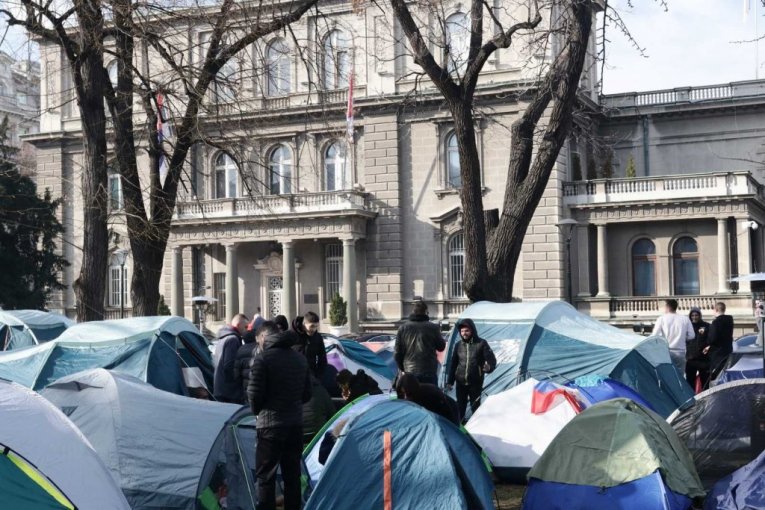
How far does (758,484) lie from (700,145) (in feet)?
113

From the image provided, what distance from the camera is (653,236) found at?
37000mm

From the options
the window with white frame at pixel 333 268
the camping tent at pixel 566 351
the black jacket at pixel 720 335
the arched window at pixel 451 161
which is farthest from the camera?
the window with white frame at pixel 333 268

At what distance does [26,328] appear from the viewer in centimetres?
2086

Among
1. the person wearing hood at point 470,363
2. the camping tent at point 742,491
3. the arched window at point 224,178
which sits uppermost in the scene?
the arched window at point 224,178

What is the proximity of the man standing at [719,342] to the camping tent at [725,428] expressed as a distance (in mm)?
6652

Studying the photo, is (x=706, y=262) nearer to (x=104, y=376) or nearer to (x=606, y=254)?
(x=606, y=254)

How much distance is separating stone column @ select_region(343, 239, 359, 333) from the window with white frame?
2113 mm

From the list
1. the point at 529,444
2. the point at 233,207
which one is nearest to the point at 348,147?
the point at 233,207

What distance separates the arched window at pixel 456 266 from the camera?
37469 millimetres

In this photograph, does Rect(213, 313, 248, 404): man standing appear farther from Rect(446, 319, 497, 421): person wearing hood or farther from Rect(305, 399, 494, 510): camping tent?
Rect(305, 399, 494, 510): camping tent

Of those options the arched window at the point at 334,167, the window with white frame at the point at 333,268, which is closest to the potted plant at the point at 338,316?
the window with white frame at the point at 333,268

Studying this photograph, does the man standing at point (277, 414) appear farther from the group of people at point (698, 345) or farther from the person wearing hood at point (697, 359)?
the person wearing hood at point (697, 359)

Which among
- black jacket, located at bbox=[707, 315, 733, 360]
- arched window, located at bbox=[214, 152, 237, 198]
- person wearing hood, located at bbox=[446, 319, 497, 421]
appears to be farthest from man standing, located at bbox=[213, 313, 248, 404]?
arched window, located at bbox=[214, 152, 237, 198]

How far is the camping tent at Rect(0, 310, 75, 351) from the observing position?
68.0ft
